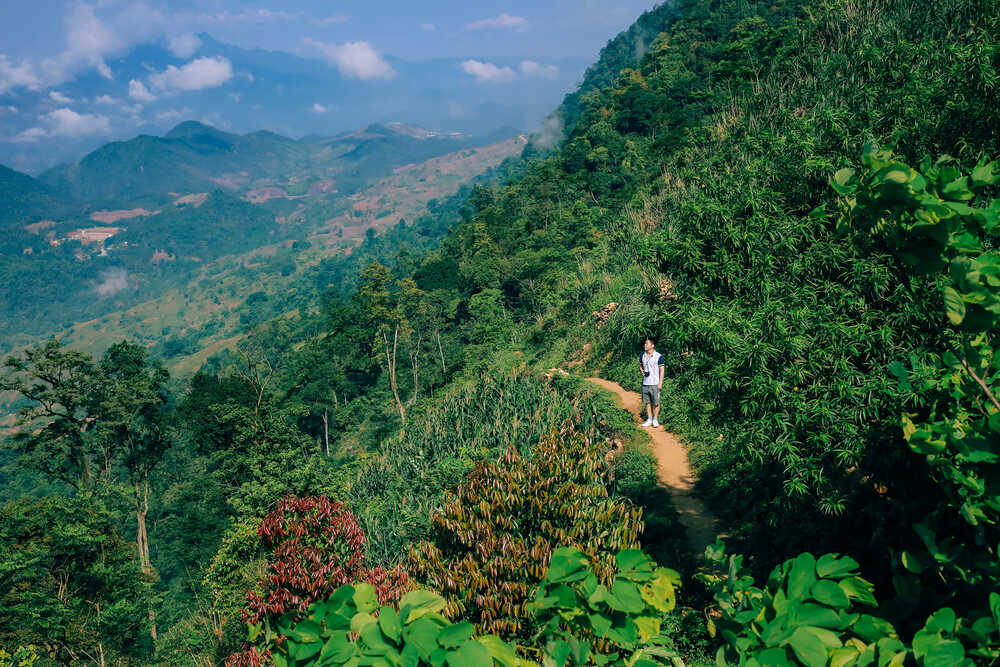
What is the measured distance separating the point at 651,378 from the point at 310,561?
20.3ft

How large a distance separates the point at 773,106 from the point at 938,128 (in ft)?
35.4

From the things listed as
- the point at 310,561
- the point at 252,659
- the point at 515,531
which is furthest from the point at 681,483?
the point at 252,659

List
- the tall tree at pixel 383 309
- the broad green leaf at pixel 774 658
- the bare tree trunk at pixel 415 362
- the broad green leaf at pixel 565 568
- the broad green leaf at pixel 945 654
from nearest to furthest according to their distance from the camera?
the broad green leaf at pixel 945 654 < the broad green leaf at pixel 774 658 < the broad green leaf at pixel 565 568 < the bare tree trunk at pixel 415 362 < the tall tree at pixel 383 309

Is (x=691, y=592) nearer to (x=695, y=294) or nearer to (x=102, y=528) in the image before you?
(x=695, y=294)

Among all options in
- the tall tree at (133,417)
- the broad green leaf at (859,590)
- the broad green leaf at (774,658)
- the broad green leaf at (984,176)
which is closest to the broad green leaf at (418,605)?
the broad green leaf at (774,658)

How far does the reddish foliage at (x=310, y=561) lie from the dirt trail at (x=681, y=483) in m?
3.82

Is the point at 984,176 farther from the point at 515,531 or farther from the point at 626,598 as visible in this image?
the point at 515,531

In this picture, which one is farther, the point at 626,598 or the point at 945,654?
the point at 626,598

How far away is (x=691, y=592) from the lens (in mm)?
5328

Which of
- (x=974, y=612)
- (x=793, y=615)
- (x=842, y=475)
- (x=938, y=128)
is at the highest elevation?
(x=938, y=128)

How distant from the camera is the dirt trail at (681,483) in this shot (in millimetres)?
6258

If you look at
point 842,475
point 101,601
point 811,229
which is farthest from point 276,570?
point 101,601

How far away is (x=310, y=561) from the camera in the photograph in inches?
150

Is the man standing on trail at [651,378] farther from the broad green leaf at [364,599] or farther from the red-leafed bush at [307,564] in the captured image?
the broad green leaf at [364,599]
